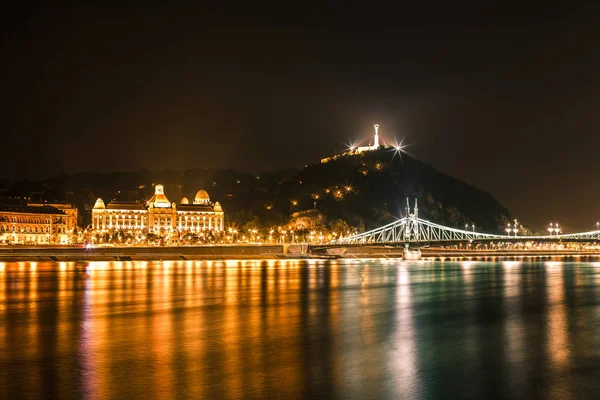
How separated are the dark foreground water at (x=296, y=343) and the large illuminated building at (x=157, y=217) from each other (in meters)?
88.8

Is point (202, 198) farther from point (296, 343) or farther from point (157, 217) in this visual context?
point (296, 343)

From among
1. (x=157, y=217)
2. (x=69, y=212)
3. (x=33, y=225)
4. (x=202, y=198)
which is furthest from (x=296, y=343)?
(x=202, y=198)

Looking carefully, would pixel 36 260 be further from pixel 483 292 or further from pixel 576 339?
pixel 576 339

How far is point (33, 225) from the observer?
4050 inches

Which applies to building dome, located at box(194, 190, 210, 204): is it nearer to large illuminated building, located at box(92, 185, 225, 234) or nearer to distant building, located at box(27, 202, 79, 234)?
large illuminated building, located at box(92, 185, 225, 234)

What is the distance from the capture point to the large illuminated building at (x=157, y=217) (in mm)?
121688

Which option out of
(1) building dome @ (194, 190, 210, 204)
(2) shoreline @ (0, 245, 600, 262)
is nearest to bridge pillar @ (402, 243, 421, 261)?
(2) shoreline @ (0, 245, 600, 262)

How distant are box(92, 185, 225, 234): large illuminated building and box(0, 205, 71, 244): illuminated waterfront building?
11.0 meters

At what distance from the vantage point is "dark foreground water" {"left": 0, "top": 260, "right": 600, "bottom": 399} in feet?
42.4

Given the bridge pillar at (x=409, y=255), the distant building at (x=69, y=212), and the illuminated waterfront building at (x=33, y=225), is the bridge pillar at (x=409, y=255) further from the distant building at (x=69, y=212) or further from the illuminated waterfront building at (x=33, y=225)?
the distant building at (x=69, y=212)

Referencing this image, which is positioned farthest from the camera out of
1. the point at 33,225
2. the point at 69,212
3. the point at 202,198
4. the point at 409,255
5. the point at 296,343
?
the point at 202,198

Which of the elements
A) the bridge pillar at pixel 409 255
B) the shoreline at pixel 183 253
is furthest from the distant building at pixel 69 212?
the bridge pillar at pixel 409 255

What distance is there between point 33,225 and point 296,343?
92.6 metres

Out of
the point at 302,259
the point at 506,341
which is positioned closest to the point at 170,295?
the point at 506,341
